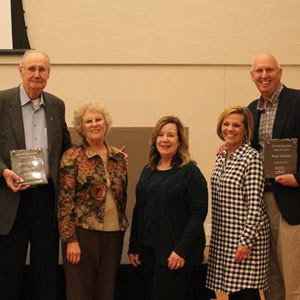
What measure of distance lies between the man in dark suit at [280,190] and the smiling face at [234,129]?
0.82 ft

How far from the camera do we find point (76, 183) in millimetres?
2590

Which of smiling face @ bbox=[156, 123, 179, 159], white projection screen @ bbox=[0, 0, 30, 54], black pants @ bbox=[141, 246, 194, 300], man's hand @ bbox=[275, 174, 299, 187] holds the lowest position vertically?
black pants @ bbox=[141, 246, 194, 300]

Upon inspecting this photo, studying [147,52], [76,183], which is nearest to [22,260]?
[76,183]

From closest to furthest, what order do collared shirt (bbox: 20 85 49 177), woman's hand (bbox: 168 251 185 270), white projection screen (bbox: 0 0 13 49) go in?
woman's hand (bbox: 168 251 185 270), collared shirt (bbox: 20 85 49 177), white projection screen (bbox: 0 0 13 49)

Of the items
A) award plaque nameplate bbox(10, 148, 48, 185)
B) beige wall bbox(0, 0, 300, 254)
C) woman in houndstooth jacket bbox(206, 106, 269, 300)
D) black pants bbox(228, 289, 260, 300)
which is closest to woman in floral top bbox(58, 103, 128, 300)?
award plaque nameplate bbox(10, 148, 48, 185)

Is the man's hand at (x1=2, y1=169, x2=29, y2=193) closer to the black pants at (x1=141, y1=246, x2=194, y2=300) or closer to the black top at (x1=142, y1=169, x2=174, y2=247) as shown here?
the black top at (x1=142, y1=169, x2=174, y2=247)

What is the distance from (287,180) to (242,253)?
50cm

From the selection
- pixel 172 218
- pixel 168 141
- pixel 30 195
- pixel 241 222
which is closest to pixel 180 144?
pixel 168 141

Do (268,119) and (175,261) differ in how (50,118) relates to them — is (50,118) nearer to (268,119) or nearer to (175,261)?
(175,261)

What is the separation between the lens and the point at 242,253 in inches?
102

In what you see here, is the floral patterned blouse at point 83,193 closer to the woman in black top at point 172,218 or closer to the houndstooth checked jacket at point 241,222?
the woman in black top at point 172,218

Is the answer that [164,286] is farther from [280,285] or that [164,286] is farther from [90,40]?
[90,40]

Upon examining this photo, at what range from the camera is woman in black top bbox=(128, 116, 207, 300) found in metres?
2.51

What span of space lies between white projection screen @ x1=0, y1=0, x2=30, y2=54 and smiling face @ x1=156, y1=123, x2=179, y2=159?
2.39m
